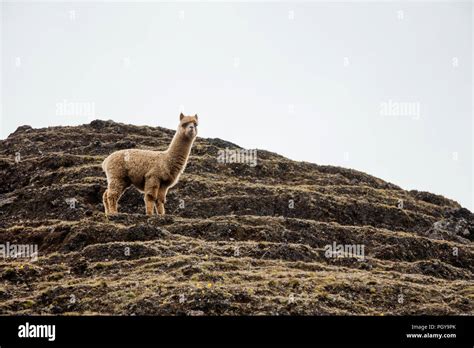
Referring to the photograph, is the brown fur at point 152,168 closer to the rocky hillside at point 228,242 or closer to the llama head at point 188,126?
the llama head at point 188,126

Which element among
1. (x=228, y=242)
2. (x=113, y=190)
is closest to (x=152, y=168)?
(x=113, y=190)

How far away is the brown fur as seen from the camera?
29844 mm

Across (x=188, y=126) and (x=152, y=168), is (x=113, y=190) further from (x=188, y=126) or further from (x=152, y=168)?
(x=188, y=126)

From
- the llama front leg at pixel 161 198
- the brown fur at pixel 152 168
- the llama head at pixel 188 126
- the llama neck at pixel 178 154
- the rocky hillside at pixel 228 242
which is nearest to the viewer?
the rocky hillside at pixel 228 242

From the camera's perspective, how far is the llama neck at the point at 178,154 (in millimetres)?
30125

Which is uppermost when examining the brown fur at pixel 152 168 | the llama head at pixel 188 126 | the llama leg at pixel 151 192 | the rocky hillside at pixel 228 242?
the llama head at pixel 188 126

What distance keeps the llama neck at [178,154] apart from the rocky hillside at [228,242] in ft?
9.00

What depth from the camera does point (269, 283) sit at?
2264 cm

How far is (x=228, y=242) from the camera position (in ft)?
97.6

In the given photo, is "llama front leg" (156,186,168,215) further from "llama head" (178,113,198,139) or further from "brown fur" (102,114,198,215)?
"llama head" (178,113,198,139)

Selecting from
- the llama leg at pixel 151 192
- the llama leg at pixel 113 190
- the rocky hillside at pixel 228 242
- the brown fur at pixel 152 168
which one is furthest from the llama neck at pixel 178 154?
the rocky hillside at pixel 228 242

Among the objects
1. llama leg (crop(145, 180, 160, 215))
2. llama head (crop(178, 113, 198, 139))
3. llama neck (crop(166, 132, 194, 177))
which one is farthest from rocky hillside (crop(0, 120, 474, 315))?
llama head (crop(178, 113, 198, 139))
